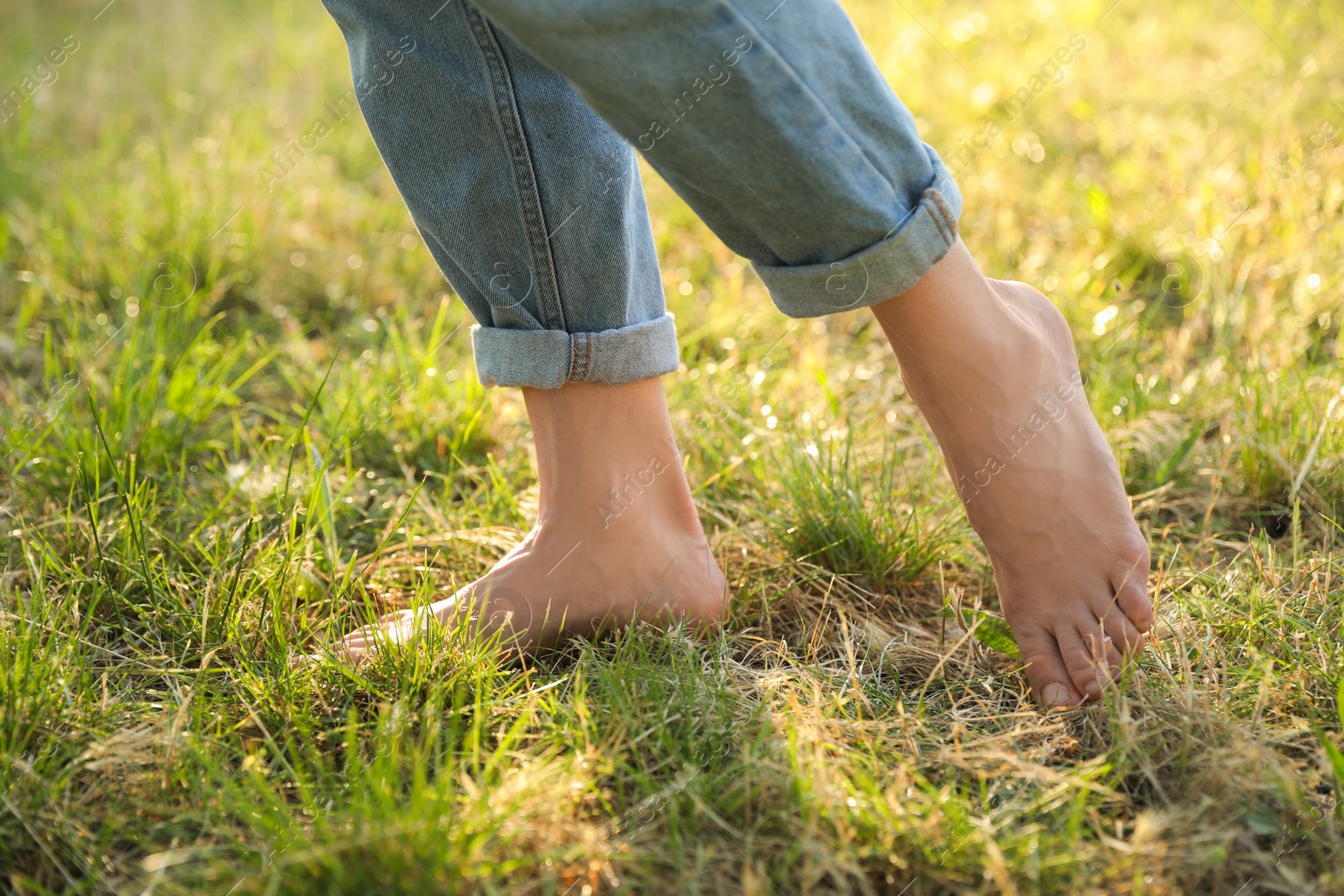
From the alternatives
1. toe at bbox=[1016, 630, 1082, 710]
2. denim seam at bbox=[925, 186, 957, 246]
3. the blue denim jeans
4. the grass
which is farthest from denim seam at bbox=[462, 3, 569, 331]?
toe at bbox=[1016, 630, 1082, 710]

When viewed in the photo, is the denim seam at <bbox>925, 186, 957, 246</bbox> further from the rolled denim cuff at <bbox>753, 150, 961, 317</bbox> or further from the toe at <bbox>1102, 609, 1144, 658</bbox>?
the toe at <bbox>1102, 609, 1144, 658</bbox>

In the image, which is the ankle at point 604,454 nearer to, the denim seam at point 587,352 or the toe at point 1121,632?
the denim seam at point 587,352

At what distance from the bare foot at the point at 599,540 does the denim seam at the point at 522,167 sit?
0.38 ft

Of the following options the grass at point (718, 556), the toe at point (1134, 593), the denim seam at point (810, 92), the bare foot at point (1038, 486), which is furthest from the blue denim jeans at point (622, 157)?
the toe at point (1134, 593)

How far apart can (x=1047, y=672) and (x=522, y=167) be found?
78cm

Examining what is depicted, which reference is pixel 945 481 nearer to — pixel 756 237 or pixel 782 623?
pixel 782 623

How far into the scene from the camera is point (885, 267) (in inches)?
33.6

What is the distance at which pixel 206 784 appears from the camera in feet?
2.87

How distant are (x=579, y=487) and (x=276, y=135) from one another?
7.33ft

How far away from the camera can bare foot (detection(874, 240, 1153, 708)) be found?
3.25 feet

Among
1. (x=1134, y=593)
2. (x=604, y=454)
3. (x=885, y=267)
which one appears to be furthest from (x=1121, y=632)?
(x=604, y=454)

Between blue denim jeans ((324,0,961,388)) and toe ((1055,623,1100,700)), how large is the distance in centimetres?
44

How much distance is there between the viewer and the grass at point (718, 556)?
0.81 metres

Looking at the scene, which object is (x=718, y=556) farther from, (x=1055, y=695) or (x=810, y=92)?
(x=810, y=92)
